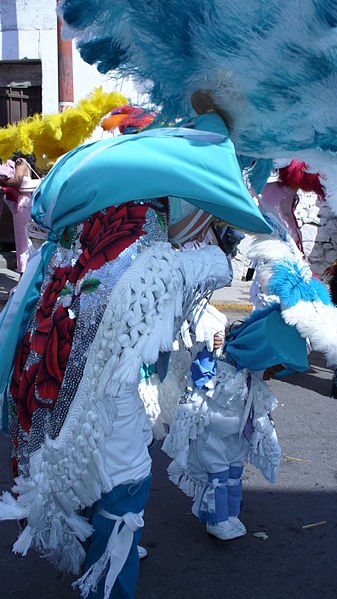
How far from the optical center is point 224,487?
9.36 feet

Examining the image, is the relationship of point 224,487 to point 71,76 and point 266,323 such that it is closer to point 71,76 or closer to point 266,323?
point 266,323

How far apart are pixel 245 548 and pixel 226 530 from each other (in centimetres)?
12

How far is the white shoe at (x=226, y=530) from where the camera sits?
285 centimetres

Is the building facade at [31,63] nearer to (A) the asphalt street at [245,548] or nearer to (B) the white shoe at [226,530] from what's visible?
(A) the asphalt street at [245,548]

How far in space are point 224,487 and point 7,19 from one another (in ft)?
26.0

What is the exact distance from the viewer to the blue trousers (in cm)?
183

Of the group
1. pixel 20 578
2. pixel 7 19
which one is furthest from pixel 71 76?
pixel 20 578

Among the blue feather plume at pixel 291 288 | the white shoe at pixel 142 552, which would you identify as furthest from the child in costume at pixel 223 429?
the blue feather plume at pixel 291 288

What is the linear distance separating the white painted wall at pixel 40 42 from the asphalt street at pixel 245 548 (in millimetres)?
6061

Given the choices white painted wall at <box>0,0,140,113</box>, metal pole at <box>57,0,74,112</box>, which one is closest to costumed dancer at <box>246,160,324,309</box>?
metal pole at <box>57,0,74,112</box>

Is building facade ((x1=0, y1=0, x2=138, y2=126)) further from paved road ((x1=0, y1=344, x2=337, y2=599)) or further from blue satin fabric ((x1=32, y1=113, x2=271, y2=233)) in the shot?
blue satin fabric ((x1=32, y1=113, x2=271, y2=233))

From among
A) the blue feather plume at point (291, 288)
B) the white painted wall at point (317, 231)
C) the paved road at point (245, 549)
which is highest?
the blue feather plume at point (291, 288)

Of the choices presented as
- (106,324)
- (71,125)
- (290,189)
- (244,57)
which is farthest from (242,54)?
(290,189)

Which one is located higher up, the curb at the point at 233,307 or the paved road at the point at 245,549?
the paved road at the point at 245,549
